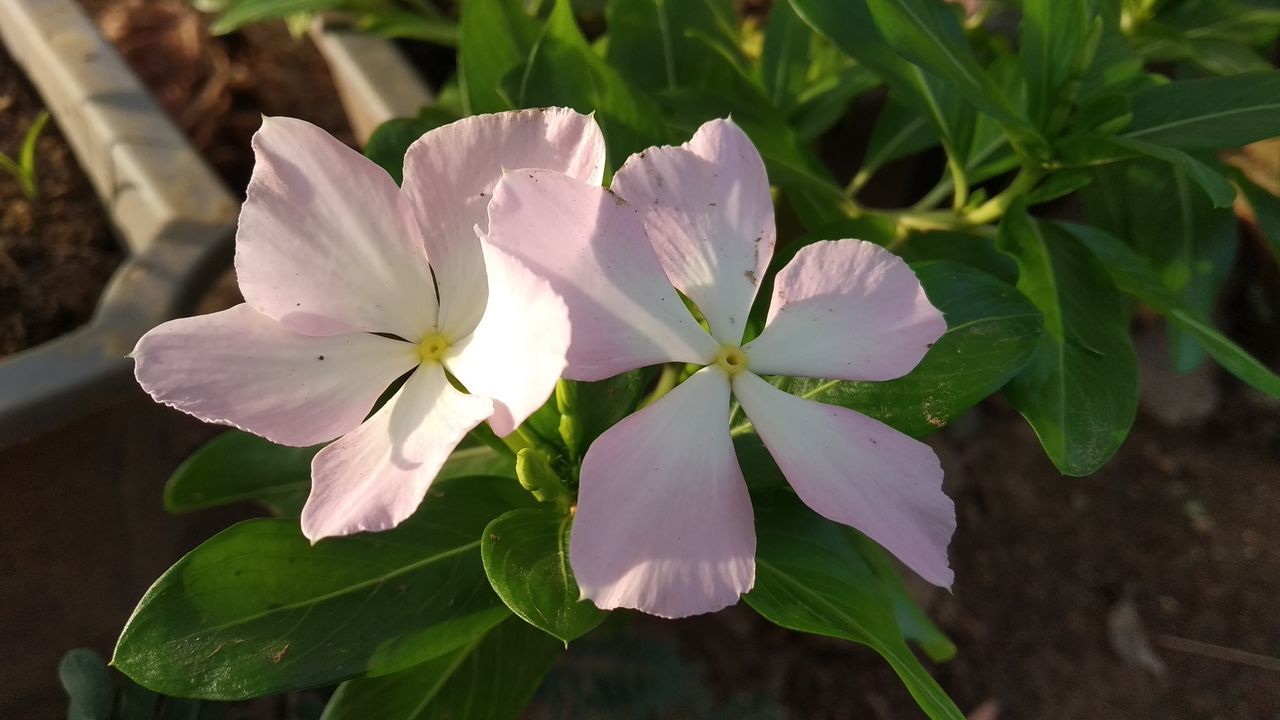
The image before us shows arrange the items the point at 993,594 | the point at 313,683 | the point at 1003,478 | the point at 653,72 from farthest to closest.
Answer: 1. the point at 1003,478
2. the point at 993,594
3. the point at 653,72
4. the point at 313,683

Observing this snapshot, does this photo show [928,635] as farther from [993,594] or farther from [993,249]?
[993,594]

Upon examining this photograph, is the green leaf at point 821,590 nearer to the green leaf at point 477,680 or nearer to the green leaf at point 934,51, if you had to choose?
the green leaf at point 477,680

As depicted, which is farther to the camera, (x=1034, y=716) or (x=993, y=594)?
(x=993, y=594)

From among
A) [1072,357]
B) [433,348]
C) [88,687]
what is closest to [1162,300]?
Answer: [1072,357]

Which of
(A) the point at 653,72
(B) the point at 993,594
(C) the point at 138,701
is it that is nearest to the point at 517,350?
(C) the point at 138,701

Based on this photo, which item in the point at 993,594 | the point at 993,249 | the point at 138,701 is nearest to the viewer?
the point at 138,701

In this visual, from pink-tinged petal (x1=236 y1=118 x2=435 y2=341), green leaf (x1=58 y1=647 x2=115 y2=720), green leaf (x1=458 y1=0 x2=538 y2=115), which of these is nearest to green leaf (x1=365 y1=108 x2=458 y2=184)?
green leaf (x1=458 y1=0 x2=538 y2=115)

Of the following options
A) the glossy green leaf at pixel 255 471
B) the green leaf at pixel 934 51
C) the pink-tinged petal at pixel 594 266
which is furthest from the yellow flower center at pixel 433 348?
the green leaf at pixel 934 51

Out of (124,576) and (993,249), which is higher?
(993,249)
